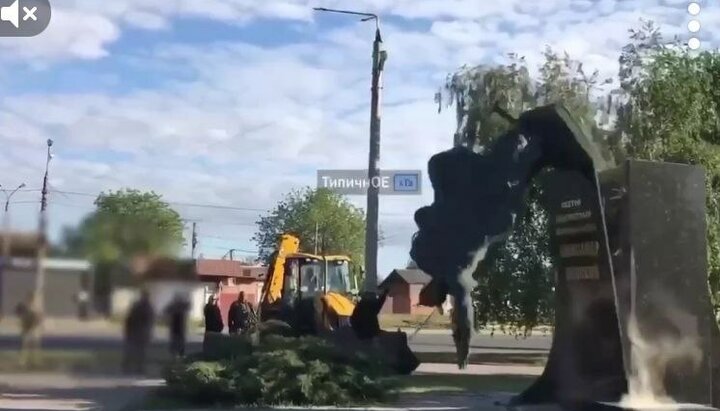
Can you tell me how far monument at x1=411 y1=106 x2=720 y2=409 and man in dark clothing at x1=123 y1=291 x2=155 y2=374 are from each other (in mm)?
3920

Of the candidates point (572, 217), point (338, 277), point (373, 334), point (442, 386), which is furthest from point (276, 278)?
point (572, 217)

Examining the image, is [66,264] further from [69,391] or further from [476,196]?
[476,196]

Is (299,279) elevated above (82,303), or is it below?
above

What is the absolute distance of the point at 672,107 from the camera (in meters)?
20.1

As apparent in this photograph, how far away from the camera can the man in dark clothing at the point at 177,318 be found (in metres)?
8.16

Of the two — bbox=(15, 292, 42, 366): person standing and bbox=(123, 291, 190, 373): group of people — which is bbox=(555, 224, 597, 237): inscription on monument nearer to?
bbox=(123, 291, 190, 373): group of people

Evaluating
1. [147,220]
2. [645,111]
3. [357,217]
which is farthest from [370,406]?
[357,217]

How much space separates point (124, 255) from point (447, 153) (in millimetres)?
5456

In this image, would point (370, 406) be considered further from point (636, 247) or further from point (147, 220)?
point (147, 220)

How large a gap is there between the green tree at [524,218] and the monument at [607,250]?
30.1 feet

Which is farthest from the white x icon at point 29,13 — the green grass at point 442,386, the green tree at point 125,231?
the green grass at point 442,386

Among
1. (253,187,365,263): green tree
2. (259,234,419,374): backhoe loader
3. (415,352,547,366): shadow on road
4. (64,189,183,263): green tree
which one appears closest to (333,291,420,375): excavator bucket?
(259,234,419,374): backhoe loader

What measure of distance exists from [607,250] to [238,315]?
11687 millimetres

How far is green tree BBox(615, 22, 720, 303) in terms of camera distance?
759 inches
